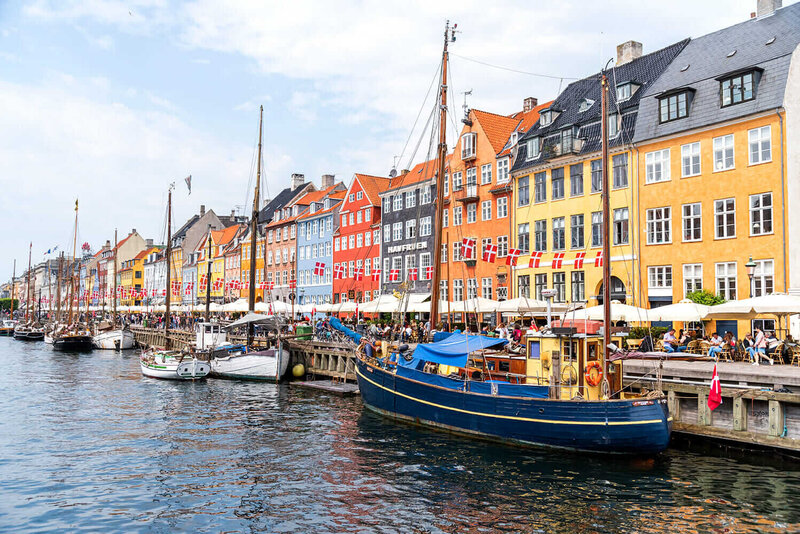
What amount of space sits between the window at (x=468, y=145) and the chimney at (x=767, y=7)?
20802 mm

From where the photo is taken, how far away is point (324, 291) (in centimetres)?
7356

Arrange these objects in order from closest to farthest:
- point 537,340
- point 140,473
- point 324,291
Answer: point 140,473 < point 537,340 < point 324,291

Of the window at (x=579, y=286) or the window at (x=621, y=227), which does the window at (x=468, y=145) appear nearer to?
the window at (x=579, y=286)

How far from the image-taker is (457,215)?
5372cm

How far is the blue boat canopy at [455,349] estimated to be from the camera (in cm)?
2295

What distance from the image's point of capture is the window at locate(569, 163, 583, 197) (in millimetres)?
42062

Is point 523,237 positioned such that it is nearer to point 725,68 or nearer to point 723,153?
point 723,153

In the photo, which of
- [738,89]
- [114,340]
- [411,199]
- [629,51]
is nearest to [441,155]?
[738,89]

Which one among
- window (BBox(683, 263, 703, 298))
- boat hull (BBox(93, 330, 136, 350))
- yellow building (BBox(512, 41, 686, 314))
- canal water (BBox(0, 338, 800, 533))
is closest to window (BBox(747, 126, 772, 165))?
window (BBox(683, 263, 703, 298))

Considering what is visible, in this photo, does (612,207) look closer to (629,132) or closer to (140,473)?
(629,132)

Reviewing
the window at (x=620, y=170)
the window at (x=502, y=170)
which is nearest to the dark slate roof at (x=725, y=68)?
the window at (x=620, y=170)

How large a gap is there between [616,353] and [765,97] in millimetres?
18121

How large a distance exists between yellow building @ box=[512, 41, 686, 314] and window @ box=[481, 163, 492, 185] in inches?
119

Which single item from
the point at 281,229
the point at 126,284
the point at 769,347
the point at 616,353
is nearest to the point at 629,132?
the point at 769,347
